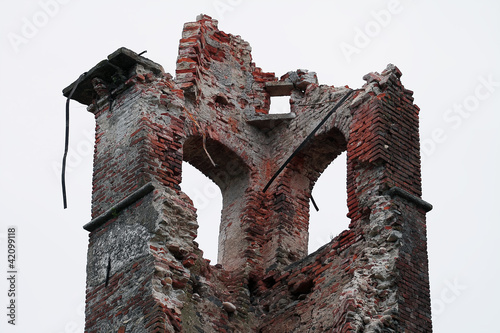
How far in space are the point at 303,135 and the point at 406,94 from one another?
170 centimetres

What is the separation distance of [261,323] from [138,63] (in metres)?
3.83

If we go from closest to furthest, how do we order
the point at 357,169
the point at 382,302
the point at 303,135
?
the point at 382,302, the point at 357,169, the point at 303,135

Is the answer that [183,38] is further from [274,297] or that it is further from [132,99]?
[274,297]

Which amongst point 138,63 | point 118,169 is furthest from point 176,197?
point 138,63

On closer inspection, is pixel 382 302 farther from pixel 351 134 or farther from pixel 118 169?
pixel 118 169

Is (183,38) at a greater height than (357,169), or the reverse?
(183,38)

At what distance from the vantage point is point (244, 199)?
65.5ft

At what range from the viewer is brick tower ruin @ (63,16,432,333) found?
17.5 metres

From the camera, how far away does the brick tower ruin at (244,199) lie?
17.5 meters

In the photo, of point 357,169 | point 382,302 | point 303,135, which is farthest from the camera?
point 303,135

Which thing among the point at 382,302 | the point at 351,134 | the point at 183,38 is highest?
the point at 183,38

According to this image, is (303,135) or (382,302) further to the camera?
(303,135)

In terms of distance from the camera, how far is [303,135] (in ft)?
65.7

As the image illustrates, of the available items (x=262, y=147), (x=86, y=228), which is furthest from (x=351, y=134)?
(x=86, y=228)
